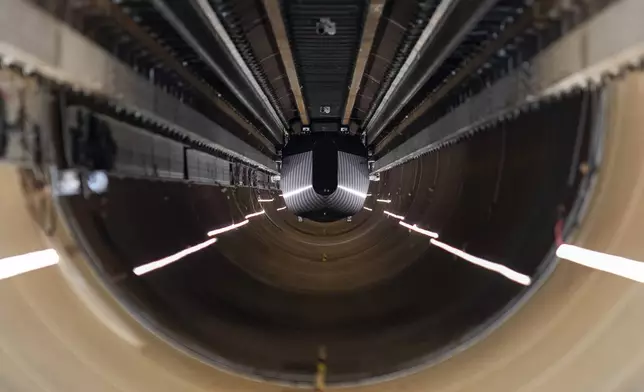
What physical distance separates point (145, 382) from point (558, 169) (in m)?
1.21

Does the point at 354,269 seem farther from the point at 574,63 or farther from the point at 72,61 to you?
the point at 72,61

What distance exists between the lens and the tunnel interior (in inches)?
70.9

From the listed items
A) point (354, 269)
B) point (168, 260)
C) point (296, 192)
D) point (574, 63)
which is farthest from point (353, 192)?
point (574, 63)

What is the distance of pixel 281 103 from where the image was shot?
682 cm

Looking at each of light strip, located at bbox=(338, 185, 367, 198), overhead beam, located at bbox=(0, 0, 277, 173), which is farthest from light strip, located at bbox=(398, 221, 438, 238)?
light strip, located at bbox=(338, 185, 367, 198)

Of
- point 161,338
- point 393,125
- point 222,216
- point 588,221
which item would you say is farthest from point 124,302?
point 393,125

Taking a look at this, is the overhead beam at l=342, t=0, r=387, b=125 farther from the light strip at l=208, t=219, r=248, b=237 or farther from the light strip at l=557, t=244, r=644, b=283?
the light strip at l=557, t=244, r=644, b=283

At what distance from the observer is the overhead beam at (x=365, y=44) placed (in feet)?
11.3

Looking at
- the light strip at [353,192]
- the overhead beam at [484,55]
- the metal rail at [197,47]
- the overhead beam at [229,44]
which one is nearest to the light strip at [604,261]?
the overhead beam at [484,55]

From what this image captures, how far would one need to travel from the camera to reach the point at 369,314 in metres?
2.36

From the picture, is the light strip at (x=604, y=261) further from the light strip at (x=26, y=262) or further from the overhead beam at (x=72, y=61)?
the overhead beam at (x=72, y=61)

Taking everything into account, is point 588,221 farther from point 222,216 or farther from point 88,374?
point 222,216

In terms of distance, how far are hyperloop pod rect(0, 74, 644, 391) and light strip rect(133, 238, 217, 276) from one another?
4 centimetres

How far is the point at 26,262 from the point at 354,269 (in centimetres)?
163
